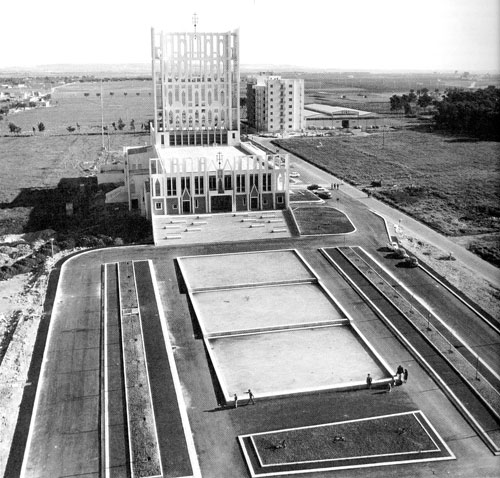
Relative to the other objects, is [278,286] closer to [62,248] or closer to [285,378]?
[285,378]

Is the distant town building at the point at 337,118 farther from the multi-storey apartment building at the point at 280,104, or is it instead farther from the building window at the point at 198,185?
the building window at the point at 198,185

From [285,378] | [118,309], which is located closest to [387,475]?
[285,378]

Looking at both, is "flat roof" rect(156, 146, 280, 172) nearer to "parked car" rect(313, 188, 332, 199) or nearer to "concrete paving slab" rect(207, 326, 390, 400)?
"parked car" rect(313, 188, 332, 199)

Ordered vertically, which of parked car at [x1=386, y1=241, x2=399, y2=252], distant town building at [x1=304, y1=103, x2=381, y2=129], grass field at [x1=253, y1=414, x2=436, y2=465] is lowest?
grass field at [x1=253, y1=414, x2=436, y2=465]

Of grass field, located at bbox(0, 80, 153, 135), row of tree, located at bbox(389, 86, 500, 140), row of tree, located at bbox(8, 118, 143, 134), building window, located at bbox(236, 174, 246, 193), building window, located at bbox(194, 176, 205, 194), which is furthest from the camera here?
grass field, located at bbox(0, 80, 153, 135)

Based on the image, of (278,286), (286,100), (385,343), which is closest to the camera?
(385,343)

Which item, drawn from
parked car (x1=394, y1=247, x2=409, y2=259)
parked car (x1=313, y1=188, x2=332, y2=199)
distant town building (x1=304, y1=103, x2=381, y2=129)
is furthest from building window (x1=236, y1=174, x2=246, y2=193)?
distant town building (x1=304, y1=103, x2=381, y2=129)

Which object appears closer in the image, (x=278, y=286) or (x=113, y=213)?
(x=278, y=286)

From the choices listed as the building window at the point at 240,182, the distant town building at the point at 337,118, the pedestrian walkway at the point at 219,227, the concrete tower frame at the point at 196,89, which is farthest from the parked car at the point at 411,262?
the distant town building at the point at 337,118
